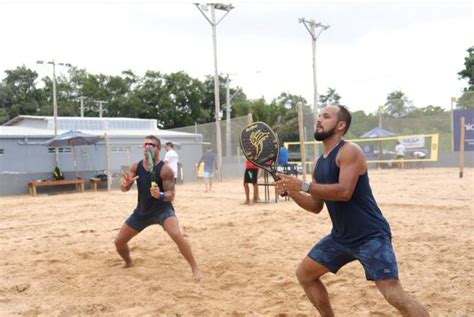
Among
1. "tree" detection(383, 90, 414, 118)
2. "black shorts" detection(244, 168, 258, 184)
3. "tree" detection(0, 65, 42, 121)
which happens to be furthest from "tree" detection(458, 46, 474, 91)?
"tree" detection(0, 65, 42, 121)

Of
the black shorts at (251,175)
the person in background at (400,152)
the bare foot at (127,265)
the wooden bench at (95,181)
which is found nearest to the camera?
the bare foot at (127,265)

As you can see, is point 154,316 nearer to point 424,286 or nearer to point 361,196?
point 361,196

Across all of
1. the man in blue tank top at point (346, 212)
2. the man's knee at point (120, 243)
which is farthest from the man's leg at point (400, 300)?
the man's knee at point (120, 243)

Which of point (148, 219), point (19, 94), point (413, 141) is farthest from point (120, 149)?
point (19, 94)

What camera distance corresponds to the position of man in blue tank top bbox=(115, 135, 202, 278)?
590cm

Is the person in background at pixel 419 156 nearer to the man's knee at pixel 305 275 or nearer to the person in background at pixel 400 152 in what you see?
the person in background at pixel 400 152

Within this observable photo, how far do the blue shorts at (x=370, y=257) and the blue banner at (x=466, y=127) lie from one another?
21375 millimetres

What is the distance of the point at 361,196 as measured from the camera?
3.62 meters

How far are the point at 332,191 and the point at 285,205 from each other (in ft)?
28.7

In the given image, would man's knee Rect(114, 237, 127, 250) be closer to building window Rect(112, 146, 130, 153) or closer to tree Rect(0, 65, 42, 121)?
building window Rect(112, 146, 130, 153)

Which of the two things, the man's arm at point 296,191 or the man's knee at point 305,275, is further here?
the man's knee at point 305,275

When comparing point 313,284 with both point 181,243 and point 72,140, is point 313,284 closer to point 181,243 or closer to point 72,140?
point 181,243

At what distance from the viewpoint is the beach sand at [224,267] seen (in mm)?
4789

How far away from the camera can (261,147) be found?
165 inches
